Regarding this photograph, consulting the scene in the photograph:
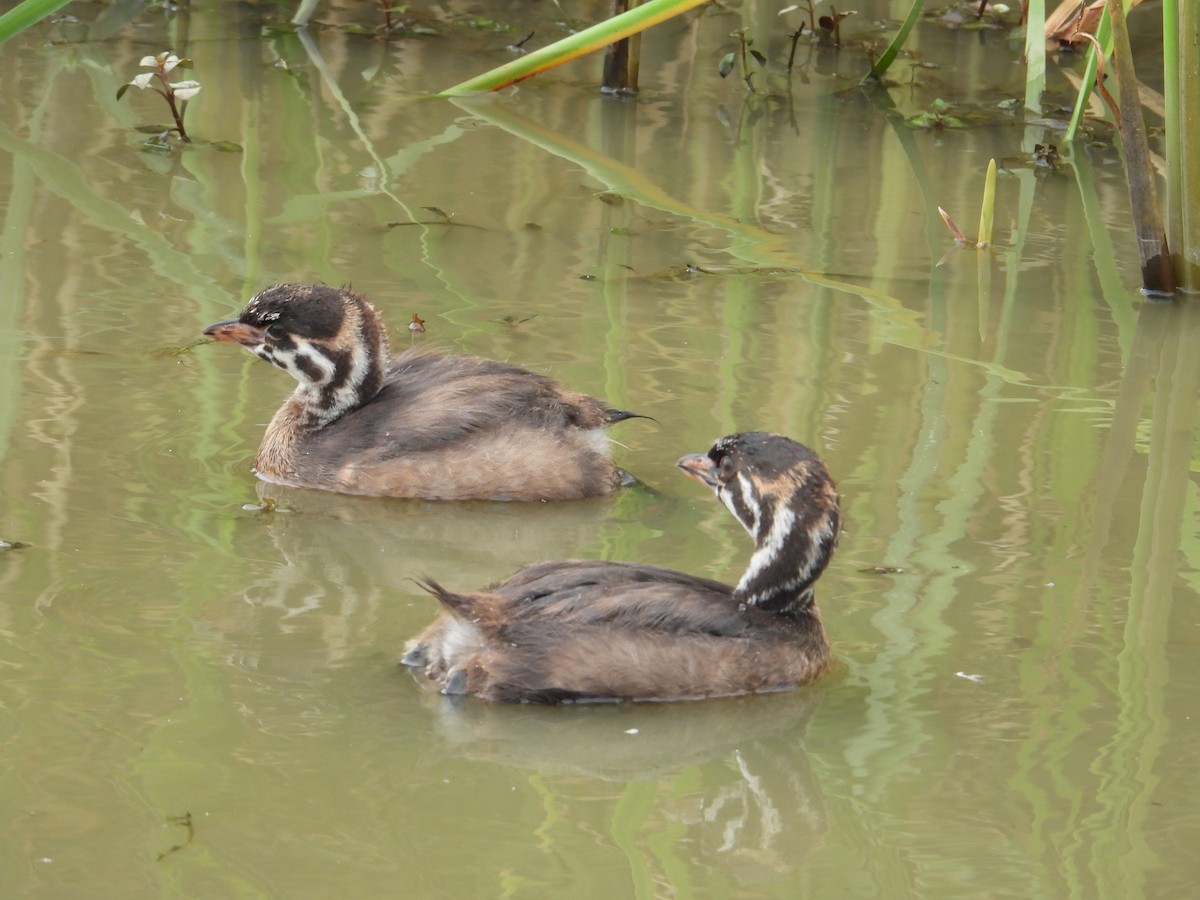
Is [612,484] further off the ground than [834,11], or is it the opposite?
[834,11]

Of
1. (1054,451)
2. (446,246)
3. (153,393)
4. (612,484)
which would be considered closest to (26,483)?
(153,393)

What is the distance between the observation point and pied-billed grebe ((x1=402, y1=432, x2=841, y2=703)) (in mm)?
4828

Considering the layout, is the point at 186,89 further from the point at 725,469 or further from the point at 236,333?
the point at 725,469

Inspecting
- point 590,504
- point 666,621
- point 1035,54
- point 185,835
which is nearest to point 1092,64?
point 1035,54

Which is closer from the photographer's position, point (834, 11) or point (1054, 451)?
point (1054, 451)

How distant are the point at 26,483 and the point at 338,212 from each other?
10.5 feet

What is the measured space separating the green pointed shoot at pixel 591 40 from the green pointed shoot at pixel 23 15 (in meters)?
2.55

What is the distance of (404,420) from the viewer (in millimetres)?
6547

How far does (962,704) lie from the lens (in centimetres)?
495

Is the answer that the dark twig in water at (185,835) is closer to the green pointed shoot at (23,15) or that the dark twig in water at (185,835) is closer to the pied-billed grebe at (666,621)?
the pied-billed grebe at (666,621)

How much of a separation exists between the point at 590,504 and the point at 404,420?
0.72 m

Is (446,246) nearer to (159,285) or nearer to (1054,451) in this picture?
(159,285)

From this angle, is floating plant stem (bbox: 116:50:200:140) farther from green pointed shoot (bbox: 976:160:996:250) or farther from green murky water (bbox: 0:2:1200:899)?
green pointed shoot (bbox: 976:160:996:250)

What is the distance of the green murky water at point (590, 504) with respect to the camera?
4.22 meters
